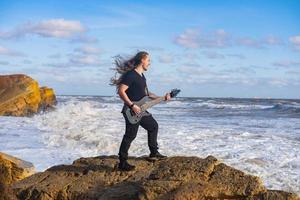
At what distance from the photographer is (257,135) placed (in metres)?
14.0

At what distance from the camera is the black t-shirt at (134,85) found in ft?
19.0

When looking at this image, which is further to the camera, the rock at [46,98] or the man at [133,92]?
the rock at [46,98]

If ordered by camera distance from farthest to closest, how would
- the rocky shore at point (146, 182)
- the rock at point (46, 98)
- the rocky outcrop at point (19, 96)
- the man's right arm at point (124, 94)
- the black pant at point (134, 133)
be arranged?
the rock at point (46, 98), the rocky outcrop at point (19, 96), the black pant at point (134, 133), the man's right arm at point (124, 94), the rocky shore at point (146, 182)

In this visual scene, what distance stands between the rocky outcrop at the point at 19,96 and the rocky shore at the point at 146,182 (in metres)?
18.3

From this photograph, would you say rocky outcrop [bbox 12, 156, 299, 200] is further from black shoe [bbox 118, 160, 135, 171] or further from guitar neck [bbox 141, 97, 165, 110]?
guitar neck [bbox 141, 97, 165, 110]

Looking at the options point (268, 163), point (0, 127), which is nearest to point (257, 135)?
point (268, 163)

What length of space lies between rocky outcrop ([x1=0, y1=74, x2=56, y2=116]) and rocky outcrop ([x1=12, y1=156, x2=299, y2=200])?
1829 cm

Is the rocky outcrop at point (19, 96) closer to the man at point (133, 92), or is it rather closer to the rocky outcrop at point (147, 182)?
the rocky outcrop at point (147, 182)

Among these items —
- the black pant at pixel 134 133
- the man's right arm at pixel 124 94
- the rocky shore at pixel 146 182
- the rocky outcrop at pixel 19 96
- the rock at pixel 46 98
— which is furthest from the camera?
the rock at pixel 46 98

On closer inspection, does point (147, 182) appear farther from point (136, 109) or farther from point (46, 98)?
point (46, 98)

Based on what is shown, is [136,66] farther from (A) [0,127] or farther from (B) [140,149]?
(A) [0,127]

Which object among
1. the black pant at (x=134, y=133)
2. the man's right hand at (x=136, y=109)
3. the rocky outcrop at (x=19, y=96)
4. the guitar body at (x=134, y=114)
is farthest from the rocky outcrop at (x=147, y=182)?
the rocky outcrop at (x=19, y=96)

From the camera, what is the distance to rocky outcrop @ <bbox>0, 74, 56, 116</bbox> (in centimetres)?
2380

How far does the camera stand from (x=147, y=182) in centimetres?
473
